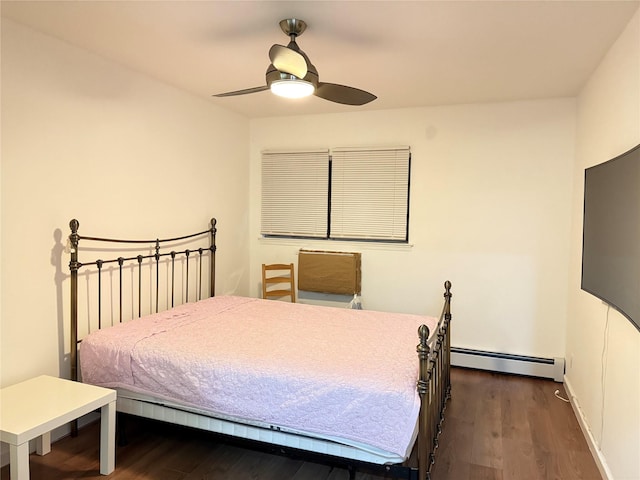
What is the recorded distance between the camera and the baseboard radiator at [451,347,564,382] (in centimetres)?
404

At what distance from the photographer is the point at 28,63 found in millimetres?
2625

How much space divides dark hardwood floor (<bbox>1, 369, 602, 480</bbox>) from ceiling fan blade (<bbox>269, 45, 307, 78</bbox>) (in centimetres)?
212

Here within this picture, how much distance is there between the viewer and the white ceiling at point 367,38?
2.26m

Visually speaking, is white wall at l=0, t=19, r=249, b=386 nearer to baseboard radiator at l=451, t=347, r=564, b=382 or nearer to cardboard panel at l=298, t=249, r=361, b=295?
cardboard panel at l=298, t=249, r=361, b=295

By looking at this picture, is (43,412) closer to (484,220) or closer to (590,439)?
(590,439)

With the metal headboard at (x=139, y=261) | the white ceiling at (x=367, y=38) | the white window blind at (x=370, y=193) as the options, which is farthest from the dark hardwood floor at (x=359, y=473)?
the white ceiling at (x=367, y=38)

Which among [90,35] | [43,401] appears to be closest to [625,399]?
[43,401]

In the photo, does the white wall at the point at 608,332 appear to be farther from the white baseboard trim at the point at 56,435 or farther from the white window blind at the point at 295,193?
the white baseboard trim at the point at 56,435

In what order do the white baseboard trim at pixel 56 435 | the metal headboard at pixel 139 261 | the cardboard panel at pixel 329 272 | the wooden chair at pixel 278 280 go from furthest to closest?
the wooden chair at pixel 278 280 < the cardboard panel at pixel 329 272 < the metal headboard at pixel 139 261 < the white baseboard trim at pixel 56 435

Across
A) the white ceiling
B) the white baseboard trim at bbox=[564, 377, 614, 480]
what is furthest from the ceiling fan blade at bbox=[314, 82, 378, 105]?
the white baseboard trim at bbox=[564, 377, 614, 480]

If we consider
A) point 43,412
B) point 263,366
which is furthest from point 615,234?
point 43,412

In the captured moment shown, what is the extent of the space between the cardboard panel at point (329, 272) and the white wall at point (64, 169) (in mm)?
1288

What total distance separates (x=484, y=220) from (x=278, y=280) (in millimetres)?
2200

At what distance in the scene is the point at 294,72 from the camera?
2.34 metres
